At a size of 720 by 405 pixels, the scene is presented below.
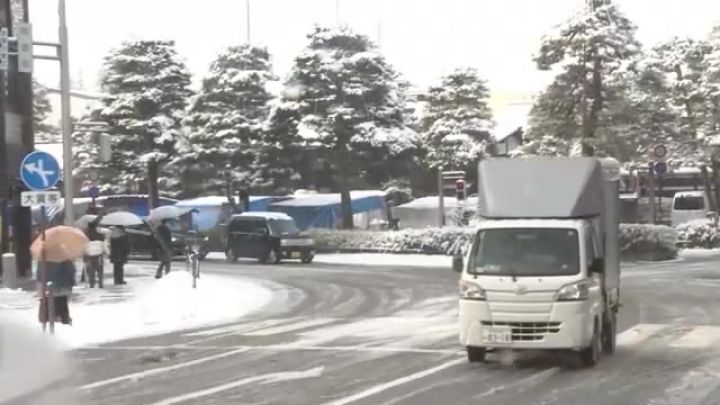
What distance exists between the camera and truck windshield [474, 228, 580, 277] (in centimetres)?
1217

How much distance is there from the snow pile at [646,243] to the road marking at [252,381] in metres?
22.3

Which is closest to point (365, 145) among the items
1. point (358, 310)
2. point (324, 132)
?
point (324, 132)

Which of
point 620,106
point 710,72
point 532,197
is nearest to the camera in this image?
point 532,197

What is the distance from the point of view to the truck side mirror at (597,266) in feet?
40.7

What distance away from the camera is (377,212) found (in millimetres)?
53531

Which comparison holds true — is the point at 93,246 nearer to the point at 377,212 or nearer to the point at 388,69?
the point at 388,69

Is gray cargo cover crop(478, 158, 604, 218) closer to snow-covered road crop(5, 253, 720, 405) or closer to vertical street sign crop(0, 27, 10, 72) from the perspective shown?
snow-covered road crop(5, 253, 720, 405)

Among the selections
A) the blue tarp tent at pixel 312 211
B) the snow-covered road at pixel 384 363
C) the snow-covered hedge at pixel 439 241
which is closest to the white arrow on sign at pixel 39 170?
the snow-covered road at pixel 384 363

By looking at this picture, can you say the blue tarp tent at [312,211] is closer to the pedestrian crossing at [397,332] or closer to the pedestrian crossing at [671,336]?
the pedestrian crossing at [397,332]

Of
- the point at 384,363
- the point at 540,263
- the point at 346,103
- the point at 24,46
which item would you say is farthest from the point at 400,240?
the point at 540,263

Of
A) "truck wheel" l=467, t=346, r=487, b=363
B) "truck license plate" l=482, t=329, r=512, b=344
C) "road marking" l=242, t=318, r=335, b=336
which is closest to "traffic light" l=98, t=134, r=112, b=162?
"road marking" l=242, t=318, r=335, b=336

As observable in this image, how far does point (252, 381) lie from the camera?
11406mm

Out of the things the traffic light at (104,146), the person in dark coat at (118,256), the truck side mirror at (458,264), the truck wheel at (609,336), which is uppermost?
the traffic light at (104,146)

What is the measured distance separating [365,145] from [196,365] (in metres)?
32.3
